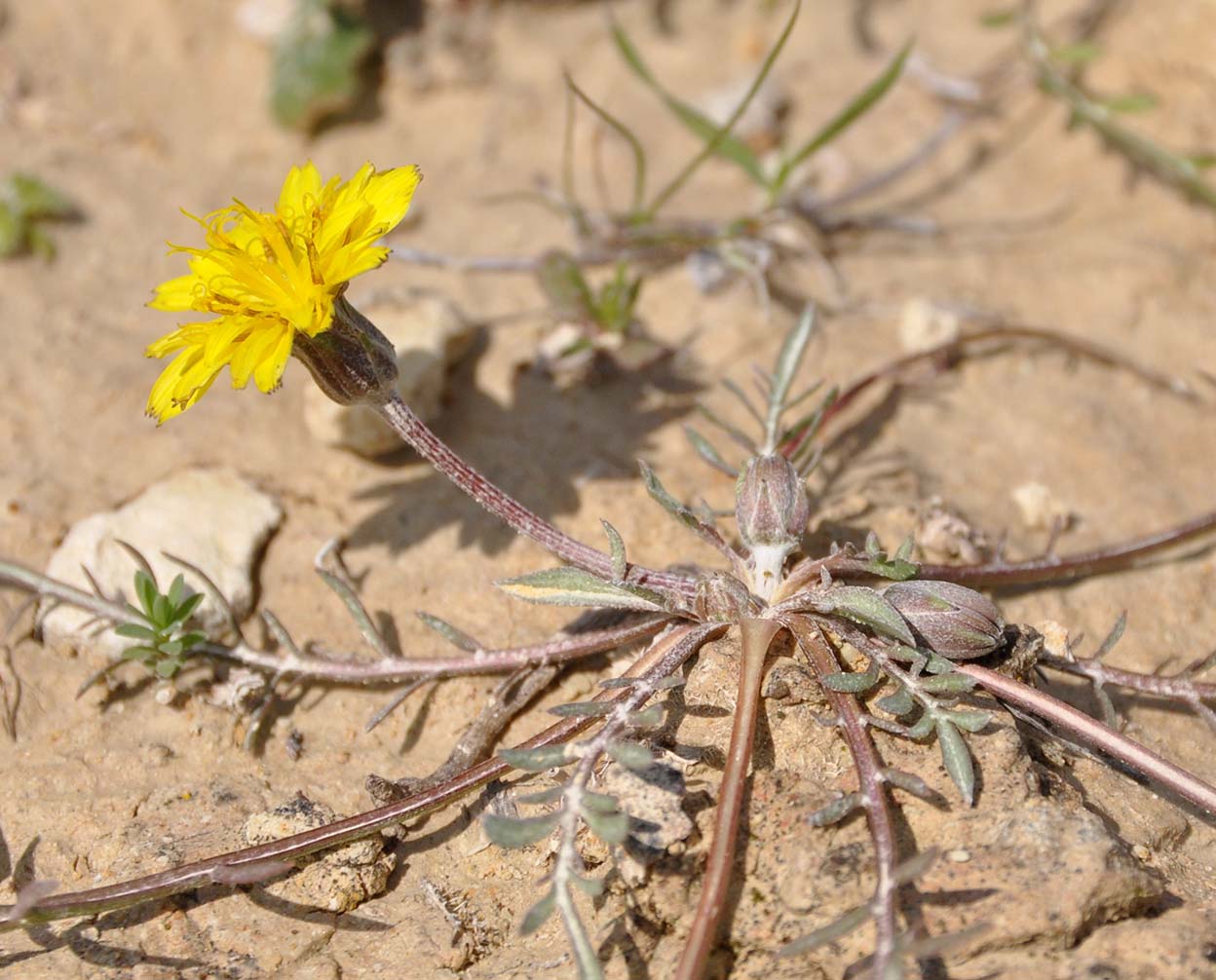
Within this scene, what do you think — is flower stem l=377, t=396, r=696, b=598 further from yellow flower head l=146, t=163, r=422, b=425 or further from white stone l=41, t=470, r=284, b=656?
white stone l=41, t=470, r=284, b=656

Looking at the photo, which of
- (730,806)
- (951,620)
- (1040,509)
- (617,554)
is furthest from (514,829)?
(1040,509)

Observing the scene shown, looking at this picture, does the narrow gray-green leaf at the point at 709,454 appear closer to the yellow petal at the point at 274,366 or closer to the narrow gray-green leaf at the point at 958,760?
the narrow gray-green leaf at the point at 958,760

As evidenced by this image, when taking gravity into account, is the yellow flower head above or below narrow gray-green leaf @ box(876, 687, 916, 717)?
above

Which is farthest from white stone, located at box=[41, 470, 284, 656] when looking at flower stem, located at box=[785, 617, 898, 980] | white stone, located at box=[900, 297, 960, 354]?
white stone, located at box=[900, 297, 960, 354]

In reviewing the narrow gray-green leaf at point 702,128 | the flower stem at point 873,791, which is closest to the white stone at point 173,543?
the flower stem at point 873,791

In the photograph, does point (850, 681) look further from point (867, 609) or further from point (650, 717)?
point (650, 717)

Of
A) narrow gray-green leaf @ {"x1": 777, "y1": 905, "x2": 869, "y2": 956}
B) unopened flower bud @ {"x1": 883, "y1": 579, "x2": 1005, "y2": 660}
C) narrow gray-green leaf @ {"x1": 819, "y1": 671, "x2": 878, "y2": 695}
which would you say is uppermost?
unopened flower bud @ {"x1": 883, "y1": 579, "x2": 1005, "y2": 660}
